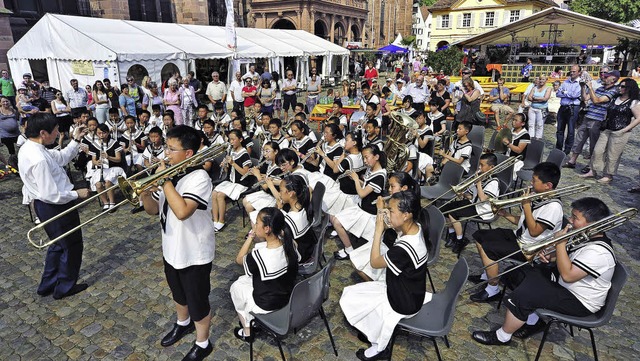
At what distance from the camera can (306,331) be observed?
13.6 feet

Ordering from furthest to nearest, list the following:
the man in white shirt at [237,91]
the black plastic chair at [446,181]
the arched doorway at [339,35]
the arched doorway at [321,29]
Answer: the arched doorway at [339,35]
the arched doorway at [321,29]
the man in white shirt at [237,91]
the black plastic chair at [446,181]

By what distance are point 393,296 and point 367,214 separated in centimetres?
200

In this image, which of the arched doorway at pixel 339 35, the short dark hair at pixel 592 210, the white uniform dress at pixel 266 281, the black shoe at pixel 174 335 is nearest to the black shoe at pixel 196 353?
the black shoe at pixel 174 335

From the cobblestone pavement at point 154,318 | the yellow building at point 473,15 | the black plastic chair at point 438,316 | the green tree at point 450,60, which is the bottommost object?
the cobblestone pavement at point 154,318

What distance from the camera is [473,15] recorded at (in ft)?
152

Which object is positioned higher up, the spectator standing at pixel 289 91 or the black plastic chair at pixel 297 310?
the spectator standing at pixel 289 91

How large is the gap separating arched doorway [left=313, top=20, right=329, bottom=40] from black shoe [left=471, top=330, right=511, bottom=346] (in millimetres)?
37318

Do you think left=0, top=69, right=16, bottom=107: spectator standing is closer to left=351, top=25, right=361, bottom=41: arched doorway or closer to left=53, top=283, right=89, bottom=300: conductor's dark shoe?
left=53, top=283, right=89, bottom=300: conductor's dark shoe

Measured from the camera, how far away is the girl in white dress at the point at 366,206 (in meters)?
5.23

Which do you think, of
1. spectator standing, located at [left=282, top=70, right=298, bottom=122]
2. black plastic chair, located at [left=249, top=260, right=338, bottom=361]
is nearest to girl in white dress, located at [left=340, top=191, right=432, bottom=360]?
black plastic chair, located at [left=249, top=260, right=338, bottom=361]

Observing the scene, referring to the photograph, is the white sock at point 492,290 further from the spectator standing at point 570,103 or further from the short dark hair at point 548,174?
the spectator standing at point 570,103

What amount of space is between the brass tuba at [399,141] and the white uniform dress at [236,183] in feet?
7.52

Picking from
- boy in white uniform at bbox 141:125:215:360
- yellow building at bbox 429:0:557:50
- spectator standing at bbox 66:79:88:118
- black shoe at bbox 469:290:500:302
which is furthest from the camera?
yellow building at bbox 429:0:557:50

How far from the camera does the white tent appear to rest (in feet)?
47.2
